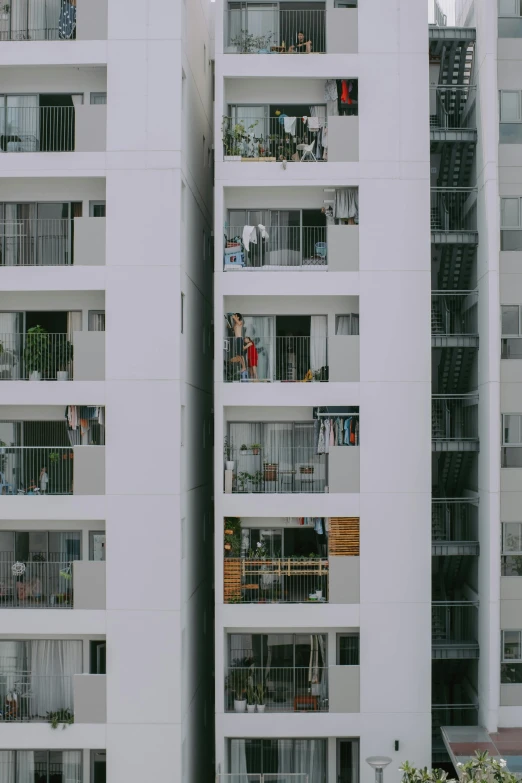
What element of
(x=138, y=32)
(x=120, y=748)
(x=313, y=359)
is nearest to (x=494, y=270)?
(x=313, y=359)

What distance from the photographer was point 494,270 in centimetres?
2086

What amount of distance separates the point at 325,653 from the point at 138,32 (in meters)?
14.9

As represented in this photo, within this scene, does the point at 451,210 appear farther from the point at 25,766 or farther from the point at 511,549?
the point at 25,766

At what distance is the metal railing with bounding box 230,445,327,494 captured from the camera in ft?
68.0

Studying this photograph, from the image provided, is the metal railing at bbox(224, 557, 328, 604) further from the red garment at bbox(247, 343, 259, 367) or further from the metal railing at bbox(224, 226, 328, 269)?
the metal railing at bbox(224, 226, 328, 269)

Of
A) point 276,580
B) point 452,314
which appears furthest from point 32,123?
point 276,580

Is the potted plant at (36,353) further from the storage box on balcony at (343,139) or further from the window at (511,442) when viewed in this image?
the window at (511,442)

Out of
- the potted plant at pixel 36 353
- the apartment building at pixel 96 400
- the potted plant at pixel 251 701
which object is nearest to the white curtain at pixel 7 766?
the apartment building at pixel 96 400

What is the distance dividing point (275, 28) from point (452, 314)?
28.5 ft

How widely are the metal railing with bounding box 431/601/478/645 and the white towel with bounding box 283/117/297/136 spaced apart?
12.3 metres

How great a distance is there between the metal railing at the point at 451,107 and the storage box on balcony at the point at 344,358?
6.60 metres

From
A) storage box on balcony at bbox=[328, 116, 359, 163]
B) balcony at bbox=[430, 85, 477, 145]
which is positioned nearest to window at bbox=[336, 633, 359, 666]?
storage box on balcony at bbox=[328, 116, 359, 163]

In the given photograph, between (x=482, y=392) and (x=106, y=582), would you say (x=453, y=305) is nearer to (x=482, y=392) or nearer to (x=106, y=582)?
(x=482, y=392)

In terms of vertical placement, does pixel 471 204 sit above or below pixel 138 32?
below
